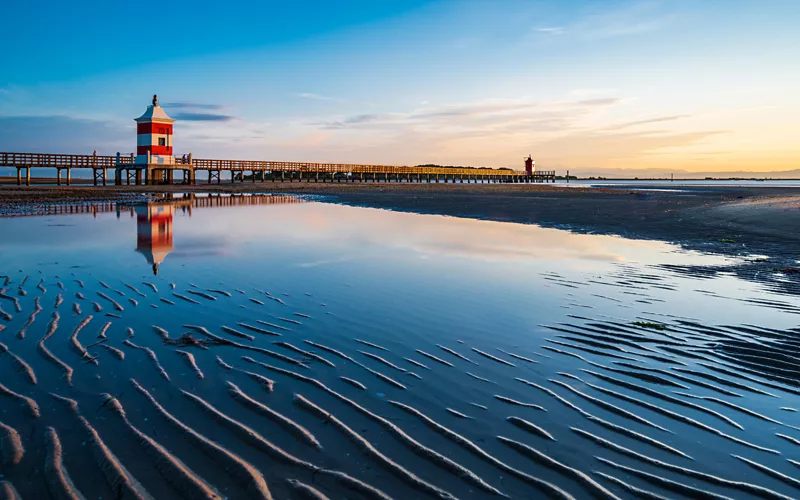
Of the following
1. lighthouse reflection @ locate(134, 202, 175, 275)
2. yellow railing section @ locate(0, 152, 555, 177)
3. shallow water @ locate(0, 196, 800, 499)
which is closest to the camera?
shallow water @ locate(0, 196, 800, 499)

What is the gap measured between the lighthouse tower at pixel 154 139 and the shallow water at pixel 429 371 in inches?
1743

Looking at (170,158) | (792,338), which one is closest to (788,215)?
(792,338)

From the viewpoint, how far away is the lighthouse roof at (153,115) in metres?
50.1

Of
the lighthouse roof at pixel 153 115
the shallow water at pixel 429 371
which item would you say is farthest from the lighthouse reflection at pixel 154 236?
the lighthouse roof at pixel 153 115

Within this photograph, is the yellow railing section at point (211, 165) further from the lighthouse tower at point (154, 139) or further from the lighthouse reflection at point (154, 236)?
the lighthouse reflection at point (154, 236)

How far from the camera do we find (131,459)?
3215 mm

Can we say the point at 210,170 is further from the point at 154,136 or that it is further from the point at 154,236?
the point at 154,236

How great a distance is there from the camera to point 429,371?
15.9 ft

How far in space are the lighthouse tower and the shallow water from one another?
44260mm

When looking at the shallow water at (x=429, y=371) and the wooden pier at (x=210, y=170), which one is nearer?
the shallow water at (x=429, y=371)

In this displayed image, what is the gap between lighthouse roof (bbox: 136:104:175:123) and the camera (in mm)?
50125

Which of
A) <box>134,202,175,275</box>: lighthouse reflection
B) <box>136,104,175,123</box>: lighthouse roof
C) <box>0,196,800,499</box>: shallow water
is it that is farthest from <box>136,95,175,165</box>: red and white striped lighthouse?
<box>0,196,800,499</box>: shallow water

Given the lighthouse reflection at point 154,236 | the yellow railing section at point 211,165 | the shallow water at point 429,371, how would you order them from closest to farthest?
1. the shallow water at point 429,371
2. the lighthouse reflection at point 154,236
3. the yellow railing section at point 211,165

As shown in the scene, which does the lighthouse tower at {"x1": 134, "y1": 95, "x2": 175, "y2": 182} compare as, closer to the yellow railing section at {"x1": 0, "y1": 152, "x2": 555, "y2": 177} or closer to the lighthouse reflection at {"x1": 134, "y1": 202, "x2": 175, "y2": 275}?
the yellow railing section at {"x1": 0, "y1": 152, "x2": 555, "y2": 177}
